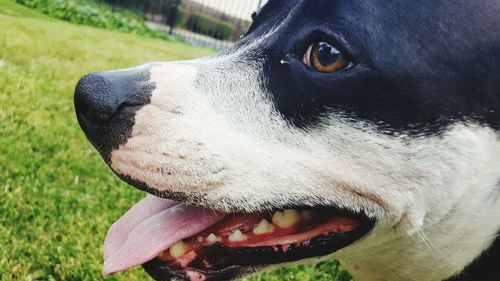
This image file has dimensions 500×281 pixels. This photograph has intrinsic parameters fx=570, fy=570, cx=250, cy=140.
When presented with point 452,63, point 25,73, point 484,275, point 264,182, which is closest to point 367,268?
point 484,275

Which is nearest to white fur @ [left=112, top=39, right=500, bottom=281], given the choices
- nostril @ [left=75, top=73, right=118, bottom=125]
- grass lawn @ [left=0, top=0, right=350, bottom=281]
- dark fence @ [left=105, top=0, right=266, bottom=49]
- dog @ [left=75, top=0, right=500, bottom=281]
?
→ dog @ [left=75, top=0, right=500, bottom=281]

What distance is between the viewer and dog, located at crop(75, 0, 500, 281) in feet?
Answer: 6.92

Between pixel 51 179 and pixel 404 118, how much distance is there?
10.2ft

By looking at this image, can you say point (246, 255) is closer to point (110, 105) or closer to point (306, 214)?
point (306, 214)

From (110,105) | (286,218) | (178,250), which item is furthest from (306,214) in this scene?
(110,105)

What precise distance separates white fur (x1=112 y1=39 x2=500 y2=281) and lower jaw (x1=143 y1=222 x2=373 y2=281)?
0.17 meters

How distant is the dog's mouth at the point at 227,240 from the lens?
222 centimetres

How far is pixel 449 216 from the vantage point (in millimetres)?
2268

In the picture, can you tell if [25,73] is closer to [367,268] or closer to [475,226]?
[367,268]

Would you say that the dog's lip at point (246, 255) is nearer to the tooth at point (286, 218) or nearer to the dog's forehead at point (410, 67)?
the tooth at point (286, 218)

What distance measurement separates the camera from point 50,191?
A: 412 cm

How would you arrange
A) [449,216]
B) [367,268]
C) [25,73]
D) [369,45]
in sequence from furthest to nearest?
1. [25,73]
2. [367,268]
3. [449,216]
4. [369,45]

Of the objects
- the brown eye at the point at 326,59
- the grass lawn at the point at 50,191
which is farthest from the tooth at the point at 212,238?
the grass lawn at the point at 50,191

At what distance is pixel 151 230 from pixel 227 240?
1.04 feet
